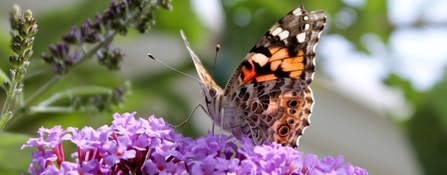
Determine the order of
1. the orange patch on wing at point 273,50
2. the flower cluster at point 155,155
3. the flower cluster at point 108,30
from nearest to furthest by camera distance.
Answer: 1. the flower cluster at point 155,155
2. the flower cluster at point 108,30
3. the orange patch on wing at point 273,50

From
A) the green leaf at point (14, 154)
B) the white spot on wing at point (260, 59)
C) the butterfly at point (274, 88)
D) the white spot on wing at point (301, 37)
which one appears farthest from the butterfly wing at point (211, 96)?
the green leaf at point (14, 154)

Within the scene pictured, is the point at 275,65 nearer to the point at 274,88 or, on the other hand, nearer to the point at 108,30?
the point at 274,88

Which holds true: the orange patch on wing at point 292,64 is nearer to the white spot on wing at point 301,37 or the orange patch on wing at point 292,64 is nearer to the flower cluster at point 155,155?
the white spot on wing at point 301,37

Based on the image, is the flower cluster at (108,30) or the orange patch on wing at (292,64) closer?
the flower cluster at (108,30)

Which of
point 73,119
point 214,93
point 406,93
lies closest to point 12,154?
point 214,93

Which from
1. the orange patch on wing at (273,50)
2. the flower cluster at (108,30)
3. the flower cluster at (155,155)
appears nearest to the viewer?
the flower cluster at (155,155)

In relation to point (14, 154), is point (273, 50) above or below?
above

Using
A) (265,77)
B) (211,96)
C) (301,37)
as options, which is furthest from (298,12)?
(211,96)
